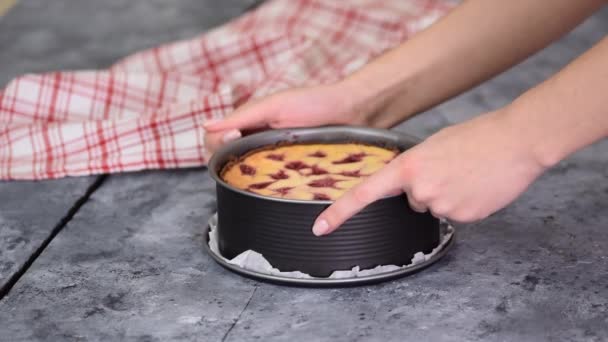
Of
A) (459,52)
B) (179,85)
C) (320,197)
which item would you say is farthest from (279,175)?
(179,85)

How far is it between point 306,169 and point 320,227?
0.33 m

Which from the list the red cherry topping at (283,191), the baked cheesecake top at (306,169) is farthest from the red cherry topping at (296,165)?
the red cherry topping at (283,191)

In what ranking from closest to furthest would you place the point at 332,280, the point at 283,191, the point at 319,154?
the point at 332,280
the point at 283,191
the point at 319,154

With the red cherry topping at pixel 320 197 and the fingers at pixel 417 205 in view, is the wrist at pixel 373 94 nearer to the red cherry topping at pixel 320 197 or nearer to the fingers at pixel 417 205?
the red cherry topping at pixel 320 197

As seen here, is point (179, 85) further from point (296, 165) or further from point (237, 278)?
point (237, 278)

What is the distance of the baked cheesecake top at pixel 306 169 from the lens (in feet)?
6.13

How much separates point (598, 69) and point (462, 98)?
136 centimetres

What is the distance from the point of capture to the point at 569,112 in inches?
59.4

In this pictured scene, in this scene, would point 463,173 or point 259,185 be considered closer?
point 463,173

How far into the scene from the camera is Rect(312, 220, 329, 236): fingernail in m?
1.66

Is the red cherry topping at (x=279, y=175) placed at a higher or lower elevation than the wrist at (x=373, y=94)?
lower

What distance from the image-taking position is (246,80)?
2.87 metres

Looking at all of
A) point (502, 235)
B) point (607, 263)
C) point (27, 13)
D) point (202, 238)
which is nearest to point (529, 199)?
point (502, 235)

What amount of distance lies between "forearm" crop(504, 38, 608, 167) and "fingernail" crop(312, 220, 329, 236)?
13.5 inches
